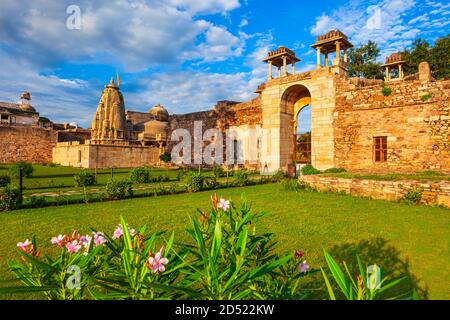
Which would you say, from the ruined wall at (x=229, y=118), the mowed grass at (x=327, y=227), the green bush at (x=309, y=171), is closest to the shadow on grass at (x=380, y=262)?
the mowed grass at (x=327, y=227)

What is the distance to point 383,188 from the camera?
829 centimetres

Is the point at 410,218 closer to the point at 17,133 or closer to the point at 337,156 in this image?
the point at 337,156

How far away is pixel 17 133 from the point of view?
2800cm

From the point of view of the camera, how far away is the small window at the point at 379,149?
42.5 ft

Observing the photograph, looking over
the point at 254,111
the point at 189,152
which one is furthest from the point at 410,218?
the point at 189,152

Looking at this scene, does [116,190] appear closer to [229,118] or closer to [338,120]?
[338,120]

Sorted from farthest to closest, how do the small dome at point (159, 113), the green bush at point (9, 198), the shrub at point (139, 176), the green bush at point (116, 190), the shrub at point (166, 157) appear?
the small dome at point (159, 113) < the shrub at point (166, 157) < the shrub at point (139, 176) < the green bush at point (116, 190) < the green bush at point (9, 198)

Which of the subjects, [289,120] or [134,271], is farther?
[289,120]

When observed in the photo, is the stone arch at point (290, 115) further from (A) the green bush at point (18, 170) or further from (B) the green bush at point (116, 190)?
(A) the green bush at point (18, 170)

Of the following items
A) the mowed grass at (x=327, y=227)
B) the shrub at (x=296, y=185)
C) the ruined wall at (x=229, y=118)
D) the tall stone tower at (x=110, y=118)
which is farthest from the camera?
the tall stone tower at (x=110, y=118)

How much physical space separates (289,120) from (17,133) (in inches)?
1154

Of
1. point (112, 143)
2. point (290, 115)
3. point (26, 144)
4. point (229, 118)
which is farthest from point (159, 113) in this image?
point (290, 115)

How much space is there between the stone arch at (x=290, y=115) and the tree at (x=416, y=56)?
15153mm
